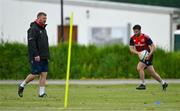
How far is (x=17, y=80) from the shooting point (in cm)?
2645

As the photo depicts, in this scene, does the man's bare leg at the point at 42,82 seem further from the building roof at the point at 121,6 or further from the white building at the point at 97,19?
the building roof at the point at 121,6

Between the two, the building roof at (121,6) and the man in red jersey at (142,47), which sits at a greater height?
the building roof at (121,6)

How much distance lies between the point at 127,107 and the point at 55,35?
27.0 m

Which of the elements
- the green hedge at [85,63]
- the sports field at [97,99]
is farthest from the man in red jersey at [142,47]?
the green hedge at [85,63]

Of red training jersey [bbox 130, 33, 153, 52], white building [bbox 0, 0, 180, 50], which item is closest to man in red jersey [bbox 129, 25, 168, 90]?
red training jersey [bbox 130, 33, 153, 52]

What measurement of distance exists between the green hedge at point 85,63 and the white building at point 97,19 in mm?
13252

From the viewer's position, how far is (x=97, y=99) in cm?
1717

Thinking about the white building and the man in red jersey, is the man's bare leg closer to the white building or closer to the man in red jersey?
the man in red jersey

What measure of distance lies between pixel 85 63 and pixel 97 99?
10.6 m

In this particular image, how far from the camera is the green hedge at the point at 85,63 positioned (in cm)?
2720

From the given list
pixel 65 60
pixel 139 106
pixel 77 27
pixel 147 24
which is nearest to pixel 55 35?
pixel 77 27

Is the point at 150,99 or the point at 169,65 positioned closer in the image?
the point at 150,99

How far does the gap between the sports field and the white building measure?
19483mm

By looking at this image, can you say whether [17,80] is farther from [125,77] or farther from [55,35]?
[55,35]
